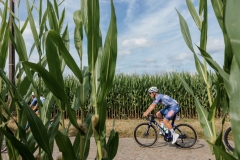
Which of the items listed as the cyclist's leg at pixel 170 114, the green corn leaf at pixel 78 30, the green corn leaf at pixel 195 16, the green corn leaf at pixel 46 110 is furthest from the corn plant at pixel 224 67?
the cyclist's leg at pixel 170 114

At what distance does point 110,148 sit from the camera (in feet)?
2.37

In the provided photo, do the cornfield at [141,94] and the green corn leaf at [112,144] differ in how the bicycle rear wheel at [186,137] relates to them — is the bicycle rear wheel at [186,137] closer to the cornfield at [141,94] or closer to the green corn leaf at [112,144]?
the cornfield at [141,94]

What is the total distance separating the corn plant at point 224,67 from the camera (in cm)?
30

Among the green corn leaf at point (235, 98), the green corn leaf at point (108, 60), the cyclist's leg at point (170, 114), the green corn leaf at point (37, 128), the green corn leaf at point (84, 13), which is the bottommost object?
the cyclist's leg at point (170, 114)

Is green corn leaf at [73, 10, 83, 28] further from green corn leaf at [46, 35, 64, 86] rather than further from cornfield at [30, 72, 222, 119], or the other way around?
cornfield at [30, 72, 222, 119]

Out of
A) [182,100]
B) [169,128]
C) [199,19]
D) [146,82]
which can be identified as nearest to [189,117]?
[182,100]

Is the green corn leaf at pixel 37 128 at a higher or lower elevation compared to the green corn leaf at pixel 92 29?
lower

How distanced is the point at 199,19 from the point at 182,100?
11.9 meters

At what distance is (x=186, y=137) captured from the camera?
711 cm

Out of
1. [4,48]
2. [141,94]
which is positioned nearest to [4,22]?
[4,48]

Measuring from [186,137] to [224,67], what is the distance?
689 centimetres

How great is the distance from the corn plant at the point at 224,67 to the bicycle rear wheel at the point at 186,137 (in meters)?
6.15

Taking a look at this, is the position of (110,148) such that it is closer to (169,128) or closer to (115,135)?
(115,135)

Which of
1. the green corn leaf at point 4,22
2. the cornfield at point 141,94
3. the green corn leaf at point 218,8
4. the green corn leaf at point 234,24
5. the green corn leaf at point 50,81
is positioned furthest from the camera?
the cornfield at point 141,94
